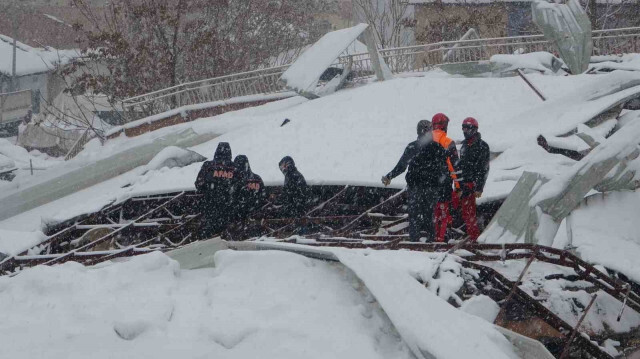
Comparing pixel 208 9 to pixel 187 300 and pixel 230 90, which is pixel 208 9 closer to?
pixel 230 90

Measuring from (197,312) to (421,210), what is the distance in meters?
4.13

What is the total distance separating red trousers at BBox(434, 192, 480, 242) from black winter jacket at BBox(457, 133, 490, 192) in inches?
5.8

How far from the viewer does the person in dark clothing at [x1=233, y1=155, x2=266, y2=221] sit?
29.7 ft

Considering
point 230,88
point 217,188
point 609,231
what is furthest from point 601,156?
point 230,88

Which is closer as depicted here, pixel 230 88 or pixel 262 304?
pixel 262 304

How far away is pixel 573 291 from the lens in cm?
550

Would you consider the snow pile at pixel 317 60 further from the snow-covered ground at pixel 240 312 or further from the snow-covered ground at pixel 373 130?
the snow-covered ground at pixel 240 312

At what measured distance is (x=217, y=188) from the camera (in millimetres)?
8867

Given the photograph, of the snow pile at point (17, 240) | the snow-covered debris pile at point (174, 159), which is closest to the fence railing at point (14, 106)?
the snow-covered debris pile at point (174, 159)

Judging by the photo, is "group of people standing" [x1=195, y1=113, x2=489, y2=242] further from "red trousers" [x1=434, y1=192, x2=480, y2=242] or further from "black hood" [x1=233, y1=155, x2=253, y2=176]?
"black hood" [x1=233, y1=155, x2=253, y2=176]

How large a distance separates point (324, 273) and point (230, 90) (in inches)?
574

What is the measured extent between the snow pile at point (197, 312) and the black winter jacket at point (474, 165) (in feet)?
12.4

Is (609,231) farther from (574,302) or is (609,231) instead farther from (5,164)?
(5,164)

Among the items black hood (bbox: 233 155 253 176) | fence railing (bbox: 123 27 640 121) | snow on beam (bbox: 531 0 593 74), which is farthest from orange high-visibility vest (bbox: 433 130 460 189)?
fence railing (bbox: 123 27 640 121)
